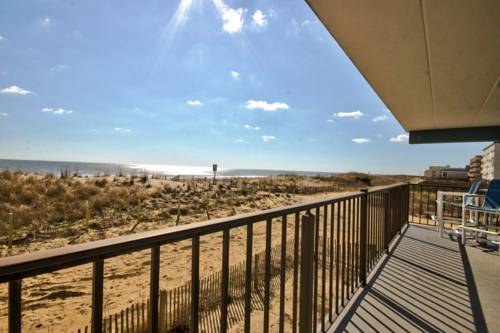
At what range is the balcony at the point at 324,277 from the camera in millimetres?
575

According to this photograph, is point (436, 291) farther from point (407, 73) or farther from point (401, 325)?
point (407, 73)

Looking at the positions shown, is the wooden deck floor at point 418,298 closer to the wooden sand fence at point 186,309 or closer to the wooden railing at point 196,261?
the wooden railing at point 196,261

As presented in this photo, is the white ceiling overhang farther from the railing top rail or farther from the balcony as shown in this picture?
the railing top rail

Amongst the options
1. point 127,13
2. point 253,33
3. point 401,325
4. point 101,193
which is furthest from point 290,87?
point 401,325

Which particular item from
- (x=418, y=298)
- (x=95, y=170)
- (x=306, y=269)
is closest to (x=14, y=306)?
(x=306, y=269)

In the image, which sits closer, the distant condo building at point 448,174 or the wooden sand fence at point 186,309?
the wooden sand fence at point 186,309

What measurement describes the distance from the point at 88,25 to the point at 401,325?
9.05 metres

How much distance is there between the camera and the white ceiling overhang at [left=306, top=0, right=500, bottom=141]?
166cm

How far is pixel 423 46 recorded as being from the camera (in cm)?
213

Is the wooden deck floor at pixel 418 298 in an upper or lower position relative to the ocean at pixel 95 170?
lower

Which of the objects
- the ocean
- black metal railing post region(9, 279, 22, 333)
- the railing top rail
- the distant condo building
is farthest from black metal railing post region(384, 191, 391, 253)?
the distant condo building

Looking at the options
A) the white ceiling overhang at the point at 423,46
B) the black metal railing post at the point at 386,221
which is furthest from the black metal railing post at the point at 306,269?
the black metal railing post at the point at 386,221

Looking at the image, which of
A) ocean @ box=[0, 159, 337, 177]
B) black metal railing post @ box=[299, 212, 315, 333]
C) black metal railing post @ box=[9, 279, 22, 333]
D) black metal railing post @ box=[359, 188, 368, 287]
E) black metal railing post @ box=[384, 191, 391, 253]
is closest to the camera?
black metal railing post @ box=[9, 279, 22, 333]

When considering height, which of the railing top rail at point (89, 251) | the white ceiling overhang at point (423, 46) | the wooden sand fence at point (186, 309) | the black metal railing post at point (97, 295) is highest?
the white ceiling overhang at point (423, 46)
